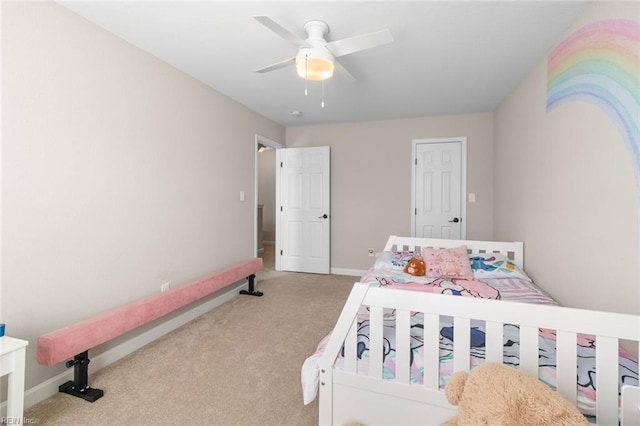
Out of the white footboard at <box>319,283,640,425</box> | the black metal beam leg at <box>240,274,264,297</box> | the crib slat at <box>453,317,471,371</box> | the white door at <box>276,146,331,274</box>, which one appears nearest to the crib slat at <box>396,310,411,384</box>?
the white footboard at <box>319,283,640,425</box>

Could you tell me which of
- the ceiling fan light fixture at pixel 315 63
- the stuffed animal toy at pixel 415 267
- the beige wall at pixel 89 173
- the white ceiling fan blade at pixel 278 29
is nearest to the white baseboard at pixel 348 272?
the stuffed animal toy at pixel 415 267

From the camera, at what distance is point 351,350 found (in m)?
1.31

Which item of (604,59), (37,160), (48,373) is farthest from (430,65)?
(48,373)

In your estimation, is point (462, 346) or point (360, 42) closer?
point (462, 346)

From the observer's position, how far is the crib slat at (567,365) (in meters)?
1.02

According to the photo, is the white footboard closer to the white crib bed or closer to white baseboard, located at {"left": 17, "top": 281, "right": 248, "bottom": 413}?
the white crib bed

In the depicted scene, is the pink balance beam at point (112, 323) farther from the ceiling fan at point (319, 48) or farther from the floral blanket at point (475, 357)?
the ceiling fan at point (319, 48)

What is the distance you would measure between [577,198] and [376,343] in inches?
63.9

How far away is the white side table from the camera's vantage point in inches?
51.2

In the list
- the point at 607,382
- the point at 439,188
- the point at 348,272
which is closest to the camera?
the point at 607,382

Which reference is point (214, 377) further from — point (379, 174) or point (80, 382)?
point (379, 174)

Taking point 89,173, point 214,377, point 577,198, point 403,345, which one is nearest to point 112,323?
point 214,377

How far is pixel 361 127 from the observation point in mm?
4453

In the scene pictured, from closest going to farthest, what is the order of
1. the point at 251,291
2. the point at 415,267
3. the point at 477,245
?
the point at 415,267 → the point at 477,245 → the point at 251,291
